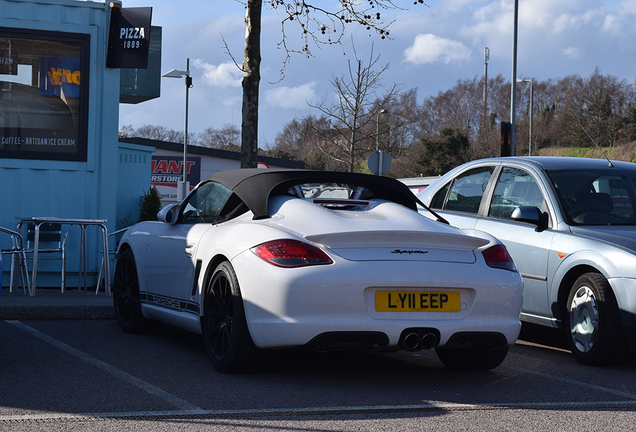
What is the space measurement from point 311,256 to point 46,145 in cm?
633

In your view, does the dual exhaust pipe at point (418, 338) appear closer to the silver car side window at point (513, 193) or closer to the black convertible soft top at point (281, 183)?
the black convertible soft top at point (281, 183)

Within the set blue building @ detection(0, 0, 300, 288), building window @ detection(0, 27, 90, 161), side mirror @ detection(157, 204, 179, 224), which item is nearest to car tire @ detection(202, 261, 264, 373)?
side mirror @ detection(157, 204, 179, 224)

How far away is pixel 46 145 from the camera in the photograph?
32.5ft

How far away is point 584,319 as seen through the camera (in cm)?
594

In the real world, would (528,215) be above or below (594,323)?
above

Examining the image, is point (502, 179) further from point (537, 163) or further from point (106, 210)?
point (106, 210)

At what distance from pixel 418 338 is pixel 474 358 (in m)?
0.90

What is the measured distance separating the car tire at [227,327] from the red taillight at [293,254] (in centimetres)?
37

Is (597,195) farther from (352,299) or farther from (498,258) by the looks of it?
(352,299)

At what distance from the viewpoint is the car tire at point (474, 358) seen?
5320 mm

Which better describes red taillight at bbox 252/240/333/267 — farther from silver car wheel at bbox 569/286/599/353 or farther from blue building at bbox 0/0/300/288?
blue building at bbox 0/0/300/288

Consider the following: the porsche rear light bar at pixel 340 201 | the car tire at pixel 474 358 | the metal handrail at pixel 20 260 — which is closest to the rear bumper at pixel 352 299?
the car tire at pixel 474 358

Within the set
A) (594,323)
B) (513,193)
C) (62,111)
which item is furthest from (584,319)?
(62,111)

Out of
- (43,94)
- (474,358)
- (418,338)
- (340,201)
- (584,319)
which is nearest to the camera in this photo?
(418,338)
